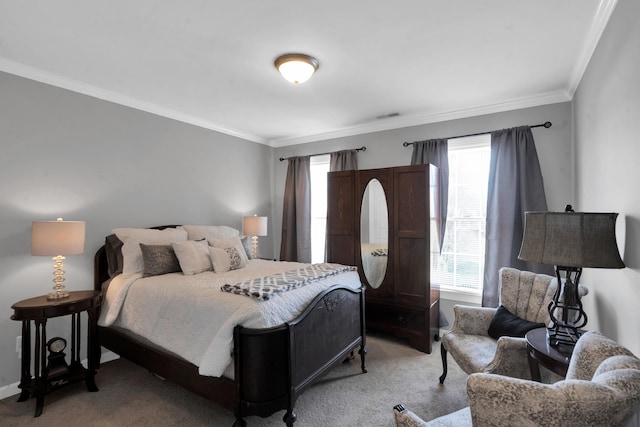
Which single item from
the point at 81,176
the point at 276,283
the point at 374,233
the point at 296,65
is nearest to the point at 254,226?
the point at 374,233

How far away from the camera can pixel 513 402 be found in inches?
37.2

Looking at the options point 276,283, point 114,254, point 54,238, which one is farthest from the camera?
point 114,254

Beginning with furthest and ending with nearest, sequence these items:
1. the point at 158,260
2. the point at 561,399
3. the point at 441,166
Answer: the point at 441,166 → the point at 158,260 → the point at 561,399

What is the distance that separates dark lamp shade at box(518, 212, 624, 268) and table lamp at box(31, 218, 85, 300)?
3.19 meters

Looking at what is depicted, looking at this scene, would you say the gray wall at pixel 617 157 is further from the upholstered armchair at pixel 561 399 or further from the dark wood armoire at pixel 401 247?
the dark wood armoire at pixel 401 247

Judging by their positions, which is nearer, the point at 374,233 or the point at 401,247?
the point at 401,247

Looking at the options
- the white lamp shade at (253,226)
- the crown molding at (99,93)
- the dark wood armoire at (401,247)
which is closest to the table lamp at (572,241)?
the dark wood armoire at (401,247)

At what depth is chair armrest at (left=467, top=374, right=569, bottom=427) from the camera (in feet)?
2.97

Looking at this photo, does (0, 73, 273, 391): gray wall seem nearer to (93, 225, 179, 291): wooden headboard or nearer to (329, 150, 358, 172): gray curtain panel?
(93, 225, 179, 291): wooden headboard

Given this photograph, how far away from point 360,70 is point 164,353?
2798 mm

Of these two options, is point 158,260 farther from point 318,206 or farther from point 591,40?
point 591,40

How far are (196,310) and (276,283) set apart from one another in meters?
0.57

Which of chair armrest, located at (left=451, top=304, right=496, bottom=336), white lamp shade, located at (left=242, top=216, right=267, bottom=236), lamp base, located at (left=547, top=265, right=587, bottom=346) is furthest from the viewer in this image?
white lamp shade, located at (left=242, top=216, right=267, bottom=236)

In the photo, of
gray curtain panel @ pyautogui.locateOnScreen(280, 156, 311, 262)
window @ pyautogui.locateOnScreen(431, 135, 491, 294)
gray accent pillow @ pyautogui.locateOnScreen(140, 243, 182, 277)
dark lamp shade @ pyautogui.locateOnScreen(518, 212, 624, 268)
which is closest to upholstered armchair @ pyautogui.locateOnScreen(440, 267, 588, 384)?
dark lamp shade @ pyautogui.locateOnScreen(518, 212, 624, 268)
